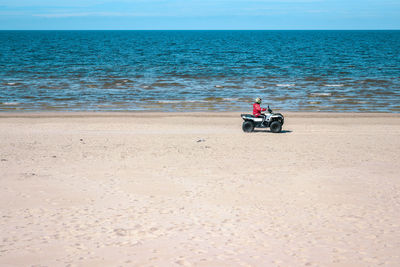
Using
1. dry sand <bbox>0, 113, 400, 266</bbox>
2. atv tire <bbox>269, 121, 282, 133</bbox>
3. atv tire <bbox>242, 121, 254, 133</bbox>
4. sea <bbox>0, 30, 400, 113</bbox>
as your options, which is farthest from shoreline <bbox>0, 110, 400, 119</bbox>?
atv tire <bbox>269, 121, 282, 133</bbox>

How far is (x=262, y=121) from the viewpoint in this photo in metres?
18.2

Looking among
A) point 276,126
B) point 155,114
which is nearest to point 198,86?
point 155,114

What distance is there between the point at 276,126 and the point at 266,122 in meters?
0.45

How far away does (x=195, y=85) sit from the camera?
37156 millimetres

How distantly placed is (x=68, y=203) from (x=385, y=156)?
9751mm

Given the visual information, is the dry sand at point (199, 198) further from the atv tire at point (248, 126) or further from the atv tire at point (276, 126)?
the atv tire at point (248, 126)

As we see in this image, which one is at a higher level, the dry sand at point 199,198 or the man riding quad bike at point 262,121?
the man riding quad bike at point 262,121

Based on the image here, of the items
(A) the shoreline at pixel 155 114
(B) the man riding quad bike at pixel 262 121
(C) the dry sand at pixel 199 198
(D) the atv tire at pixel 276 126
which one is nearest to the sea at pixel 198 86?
(A) the shoreline at pixel 155 114

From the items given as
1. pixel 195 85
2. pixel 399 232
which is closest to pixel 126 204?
pixel 399 232

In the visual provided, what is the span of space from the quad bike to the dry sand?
0.33 meters

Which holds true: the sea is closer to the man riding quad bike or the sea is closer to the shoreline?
the shoreline

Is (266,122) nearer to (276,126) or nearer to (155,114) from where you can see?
(276,126)

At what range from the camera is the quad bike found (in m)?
18.0

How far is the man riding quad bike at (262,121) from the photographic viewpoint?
59.1 feet
